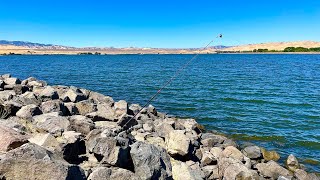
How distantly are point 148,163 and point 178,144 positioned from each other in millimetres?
3372

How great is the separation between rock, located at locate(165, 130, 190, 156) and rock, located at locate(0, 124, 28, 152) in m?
5.55

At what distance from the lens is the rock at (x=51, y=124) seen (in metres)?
12.4

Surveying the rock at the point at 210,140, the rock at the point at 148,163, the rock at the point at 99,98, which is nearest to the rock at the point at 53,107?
the rock at the point at 99,98

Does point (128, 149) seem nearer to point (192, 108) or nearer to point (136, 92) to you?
point (192, 108)

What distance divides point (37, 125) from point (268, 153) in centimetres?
1087

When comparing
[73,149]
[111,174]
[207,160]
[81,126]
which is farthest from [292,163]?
[73,149]

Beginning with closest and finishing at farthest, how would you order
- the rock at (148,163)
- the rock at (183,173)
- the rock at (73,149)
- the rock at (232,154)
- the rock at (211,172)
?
the rock at (148,163) < the rock at (73,149) < the rock at (183,173) < the rock at (211,172) < the rock at (232,154)

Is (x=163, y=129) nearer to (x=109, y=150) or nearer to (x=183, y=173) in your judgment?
(x=183, y=173)

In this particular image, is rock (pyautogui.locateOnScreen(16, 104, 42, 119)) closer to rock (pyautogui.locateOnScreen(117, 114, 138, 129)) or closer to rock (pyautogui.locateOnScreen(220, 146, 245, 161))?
rock (pyautogui.locateOnScreen(117, 114, 138, 129))

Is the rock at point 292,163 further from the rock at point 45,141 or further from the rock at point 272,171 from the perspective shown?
the rock at point 45,141

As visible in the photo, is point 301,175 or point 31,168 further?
point 301,175

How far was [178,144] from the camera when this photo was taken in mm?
12719

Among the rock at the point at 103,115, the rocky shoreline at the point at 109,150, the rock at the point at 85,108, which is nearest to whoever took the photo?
the rocky shoreline at the point at 109,150

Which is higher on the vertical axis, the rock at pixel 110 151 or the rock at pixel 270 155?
the rock at pixel 110 151
